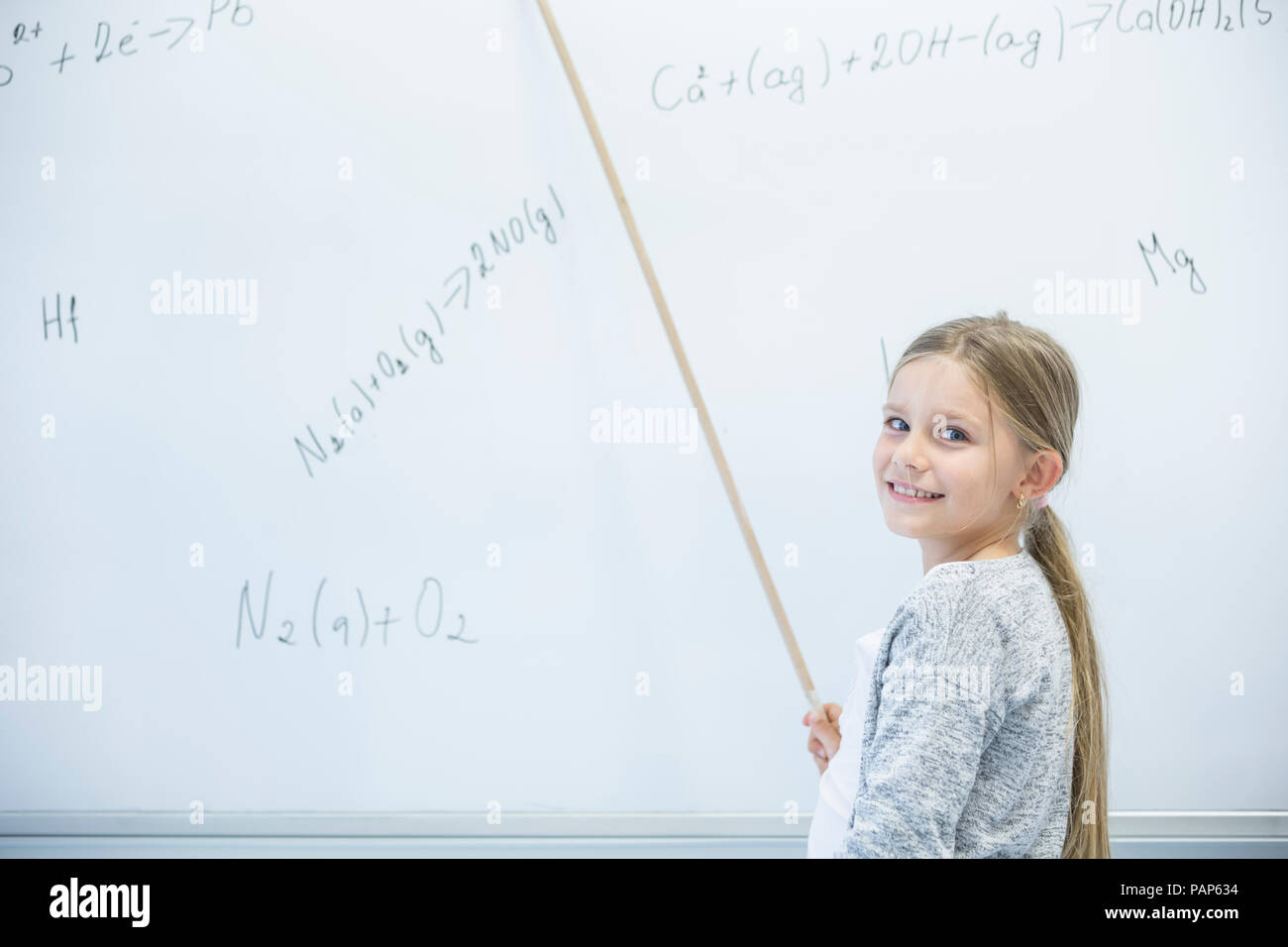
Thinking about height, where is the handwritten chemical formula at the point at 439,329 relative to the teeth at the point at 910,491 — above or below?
above

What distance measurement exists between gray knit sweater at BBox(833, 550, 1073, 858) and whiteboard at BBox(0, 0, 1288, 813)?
1.67ft

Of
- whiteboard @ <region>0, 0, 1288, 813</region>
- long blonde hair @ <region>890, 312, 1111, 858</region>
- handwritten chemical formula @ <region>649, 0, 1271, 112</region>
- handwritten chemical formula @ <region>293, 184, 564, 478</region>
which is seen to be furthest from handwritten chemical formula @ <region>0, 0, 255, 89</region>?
long blonde hair @ <region>890, 312, 1111, 858</region>

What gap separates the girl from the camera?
674 mm

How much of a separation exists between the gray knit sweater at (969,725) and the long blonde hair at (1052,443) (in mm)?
60

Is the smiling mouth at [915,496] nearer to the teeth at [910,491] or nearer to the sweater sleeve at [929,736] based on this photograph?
the teeth at [910,491]

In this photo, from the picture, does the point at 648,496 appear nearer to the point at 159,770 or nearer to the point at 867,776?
the point at 867,776

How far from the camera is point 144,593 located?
1.28 metres

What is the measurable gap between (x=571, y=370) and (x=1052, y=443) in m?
0.63

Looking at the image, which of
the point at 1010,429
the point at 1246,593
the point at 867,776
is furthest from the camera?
the point at 1246,593

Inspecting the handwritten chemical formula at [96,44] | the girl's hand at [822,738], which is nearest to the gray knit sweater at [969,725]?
the girl's hand at [822,738]

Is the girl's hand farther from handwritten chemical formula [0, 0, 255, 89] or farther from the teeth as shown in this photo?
handwritten chemical formula [0, 0, 255, 89]

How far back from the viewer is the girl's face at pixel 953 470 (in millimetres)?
812

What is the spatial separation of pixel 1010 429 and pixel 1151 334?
570 mm
